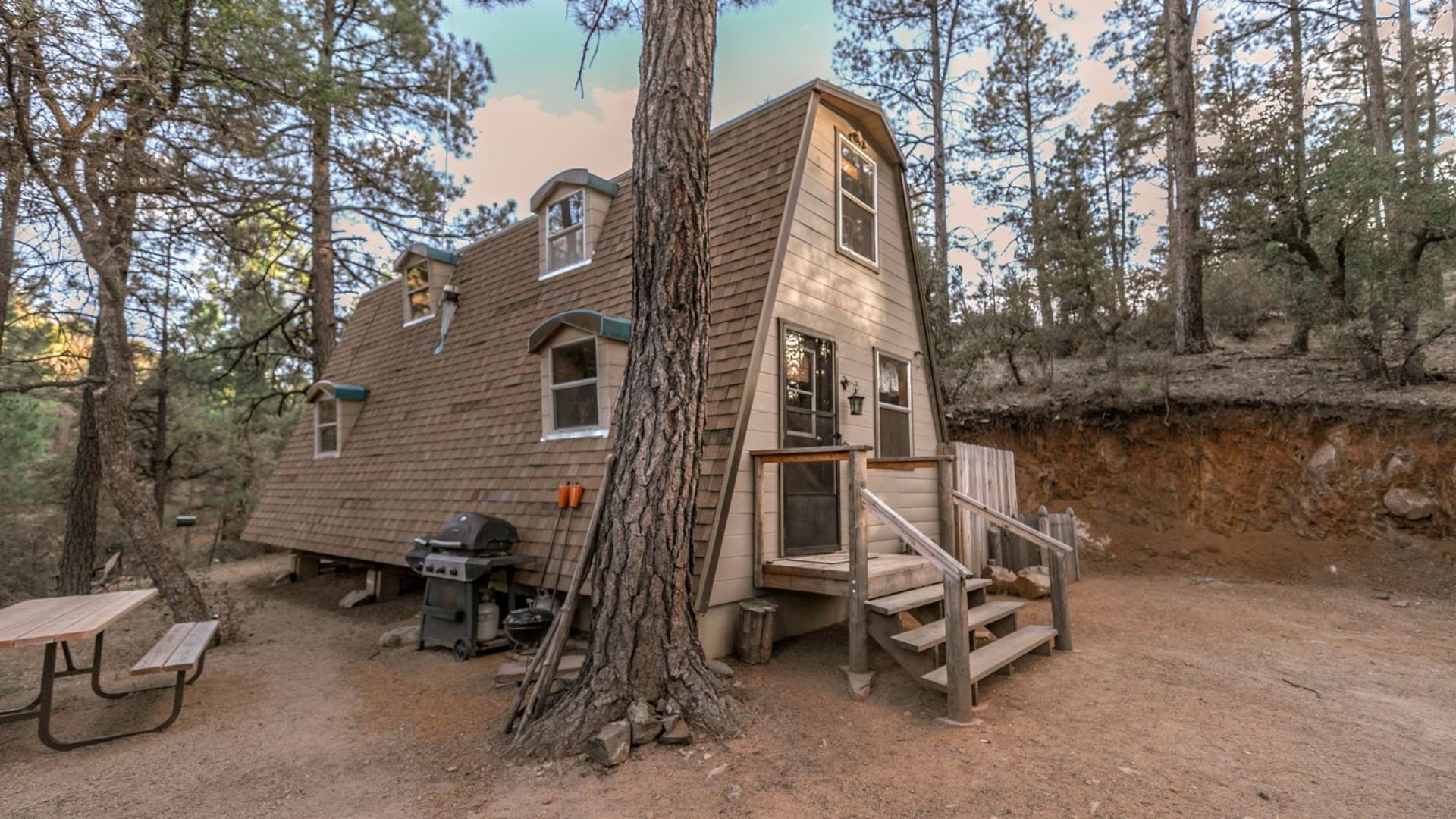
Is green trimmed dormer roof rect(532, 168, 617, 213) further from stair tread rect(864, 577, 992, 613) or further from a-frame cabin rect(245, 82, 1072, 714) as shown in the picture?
stair tread rect(864, 577, 992, 613)

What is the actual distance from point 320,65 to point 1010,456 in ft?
32.6

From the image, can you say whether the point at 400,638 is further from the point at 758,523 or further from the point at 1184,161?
the point at 1184,161

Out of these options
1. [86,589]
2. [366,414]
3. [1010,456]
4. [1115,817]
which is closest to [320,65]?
[366,414]

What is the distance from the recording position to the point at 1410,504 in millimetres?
7234

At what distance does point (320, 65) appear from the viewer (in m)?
6.77

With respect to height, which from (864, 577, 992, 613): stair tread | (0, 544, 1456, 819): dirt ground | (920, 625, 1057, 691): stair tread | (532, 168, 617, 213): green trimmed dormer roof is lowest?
(0, 544, 1456, 819): dirt ground

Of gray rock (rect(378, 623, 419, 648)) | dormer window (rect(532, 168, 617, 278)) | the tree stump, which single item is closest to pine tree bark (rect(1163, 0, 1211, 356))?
dormer window (rect(532, 168, 617, 278))

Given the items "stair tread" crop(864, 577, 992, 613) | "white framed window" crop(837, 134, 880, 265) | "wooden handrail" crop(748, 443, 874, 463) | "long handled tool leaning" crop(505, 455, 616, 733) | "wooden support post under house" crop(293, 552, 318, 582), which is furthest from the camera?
"wooden support post under house" crop(293, 552, 318, 582)

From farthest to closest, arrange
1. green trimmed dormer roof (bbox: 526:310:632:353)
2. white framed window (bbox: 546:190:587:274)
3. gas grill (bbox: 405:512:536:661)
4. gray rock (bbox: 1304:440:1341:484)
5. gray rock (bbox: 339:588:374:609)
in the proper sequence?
gray rock (bbox: 339:588:374:609) < gray rock (bbox: 1304:440:1341:484) < white framed window (bbox: 546:190:587:274) < green trimmed dormer roof (bbox: 526:310:632:353) < gas grill (bbox: 405:512:536:661)

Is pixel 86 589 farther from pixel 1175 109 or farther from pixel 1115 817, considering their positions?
pixel 1175 109

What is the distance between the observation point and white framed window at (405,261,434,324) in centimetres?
973

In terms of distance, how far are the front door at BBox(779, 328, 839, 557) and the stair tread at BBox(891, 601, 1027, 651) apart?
144cm

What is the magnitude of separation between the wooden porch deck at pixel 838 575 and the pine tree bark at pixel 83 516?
31.7ft

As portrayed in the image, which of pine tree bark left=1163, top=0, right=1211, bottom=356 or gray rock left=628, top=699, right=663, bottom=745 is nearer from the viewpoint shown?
gray rock left=628, top=699, right=663, bottom=745
